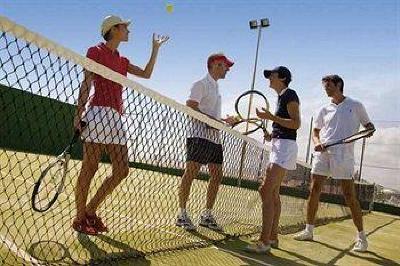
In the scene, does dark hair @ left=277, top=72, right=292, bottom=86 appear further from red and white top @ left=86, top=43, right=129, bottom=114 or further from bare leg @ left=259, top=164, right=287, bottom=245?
red and white top @ left=86, top=43, right=129, bottom=114

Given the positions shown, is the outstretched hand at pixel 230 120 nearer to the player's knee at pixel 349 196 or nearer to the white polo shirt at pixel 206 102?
the white polo shirt at pixel 206 102

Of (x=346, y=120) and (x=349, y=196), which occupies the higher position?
(x=346, y=120)

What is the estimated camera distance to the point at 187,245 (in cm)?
434

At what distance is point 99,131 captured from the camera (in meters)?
3.91

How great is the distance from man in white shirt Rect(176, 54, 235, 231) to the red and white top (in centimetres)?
136

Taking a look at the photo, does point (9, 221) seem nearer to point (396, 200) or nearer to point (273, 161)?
point (273, 161)

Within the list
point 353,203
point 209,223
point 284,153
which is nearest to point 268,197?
point 284,153

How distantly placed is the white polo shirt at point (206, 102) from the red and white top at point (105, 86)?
1342 millimetres

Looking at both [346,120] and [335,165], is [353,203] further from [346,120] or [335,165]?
[346,120]

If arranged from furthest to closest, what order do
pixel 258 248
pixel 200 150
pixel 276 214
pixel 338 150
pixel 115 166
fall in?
pixel 338 150, pixel 200 150, pixel 276 214, pixel 258 248, pixel 115 166

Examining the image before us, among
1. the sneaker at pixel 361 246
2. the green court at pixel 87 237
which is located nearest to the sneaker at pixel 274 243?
the green court at pixel 87 237

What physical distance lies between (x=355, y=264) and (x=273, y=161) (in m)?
1.38

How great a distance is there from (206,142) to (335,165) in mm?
1698

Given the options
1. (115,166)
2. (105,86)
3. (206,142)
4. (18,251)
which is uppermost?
(105,86)
